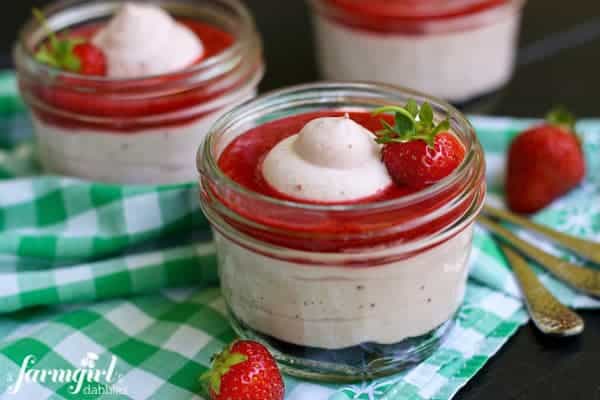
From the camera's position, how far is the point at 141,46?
213 cm

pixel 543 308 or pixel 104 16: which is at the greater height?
pixel 104 16

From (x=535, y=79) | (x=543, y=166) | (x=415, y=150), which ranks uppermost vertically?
(x=415, y=150)

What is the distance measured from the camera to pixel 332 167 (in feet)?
5.16

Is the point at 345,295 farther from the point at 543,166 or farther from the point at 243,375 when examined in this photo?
the point at 543,166

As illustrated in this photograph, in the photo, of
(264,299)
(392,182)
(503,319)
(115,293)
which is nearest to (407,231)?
(392,182)

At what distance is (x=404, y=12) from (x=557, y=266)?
0.90 m

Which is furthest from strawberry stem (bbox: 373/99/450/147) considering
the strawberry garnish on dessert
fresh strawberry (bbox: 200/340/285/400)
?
the strawberry garnish on dessert

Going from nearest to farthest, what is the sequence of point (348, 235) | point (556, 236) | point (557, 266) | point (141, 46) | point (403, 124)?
point (348, 235), point (403, 124), point (557, 266), point (556, 236), point (141, 46)

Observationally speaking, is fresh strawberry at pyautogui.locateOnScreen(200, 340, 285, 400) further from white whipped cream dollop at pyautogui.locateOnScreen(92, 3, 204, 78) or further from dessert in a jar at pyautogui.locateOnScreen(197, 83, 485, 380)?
white whipped cream dollop at pyautogui.locateOnScreen(92, 3, 204, 78)

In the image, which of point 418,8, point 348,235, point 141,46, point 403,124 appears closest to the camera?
point 348,235

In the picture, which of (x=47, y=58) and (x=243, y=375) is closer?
(x=243, y=375)

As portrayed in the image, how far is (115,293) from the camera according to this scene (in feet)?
6.36

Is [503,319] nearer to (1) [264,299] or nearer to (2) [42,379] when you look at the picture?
(1) [264,299]

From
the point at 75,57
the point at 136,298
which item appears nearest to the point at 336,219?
the point at 136,298
